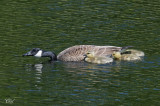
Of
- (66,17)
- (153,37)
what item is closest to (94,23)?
(66,17)

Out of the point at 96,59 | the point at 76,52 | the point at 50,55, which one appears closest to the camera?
the point at 96,59

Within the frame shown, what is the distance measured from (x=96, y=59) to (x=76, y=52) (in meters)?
1.11

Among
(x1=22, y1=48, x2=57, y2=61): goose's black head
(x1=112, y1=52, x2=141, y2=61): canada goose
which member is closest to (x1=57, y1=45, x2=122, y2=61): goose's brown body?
(x1=112, y1=52, x2=141, y2=61): canada goose

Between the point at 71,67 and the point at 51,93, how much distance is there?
397cm

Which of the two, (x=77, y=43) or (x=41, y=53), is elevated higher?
(x=77, y=43)

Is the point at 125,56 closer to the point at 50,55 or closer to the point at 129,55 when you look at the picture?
Answer: the point at 129,55

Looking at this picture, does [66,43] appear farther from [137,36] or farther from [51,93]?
[51,93]

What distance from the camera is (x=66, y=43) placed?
2345 centimetres

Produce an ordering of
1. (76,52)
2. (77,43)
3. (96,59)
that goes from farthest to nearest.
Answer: (77,43) → (76,52) → (96,59)

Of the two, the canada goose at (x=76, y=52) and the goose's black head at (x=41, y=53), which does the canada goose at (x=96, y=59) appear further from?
the goose's black head at (x=41, y=53)

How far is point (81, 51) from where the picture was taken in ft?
71.2

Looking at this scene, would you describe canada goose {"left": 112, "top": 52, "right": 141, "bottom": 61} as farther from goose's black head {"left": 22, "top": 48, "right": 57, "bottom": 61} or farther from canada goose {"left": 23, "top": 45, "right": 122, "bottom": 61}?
goose's black head {"left": 22, "top": 48, "right": 57, "bottom": 61}

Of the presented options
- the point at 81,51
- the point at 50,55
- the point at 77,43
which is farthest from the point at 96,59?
the point at 77,43

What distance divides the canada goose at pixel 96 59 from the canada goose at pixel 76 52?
361mm
